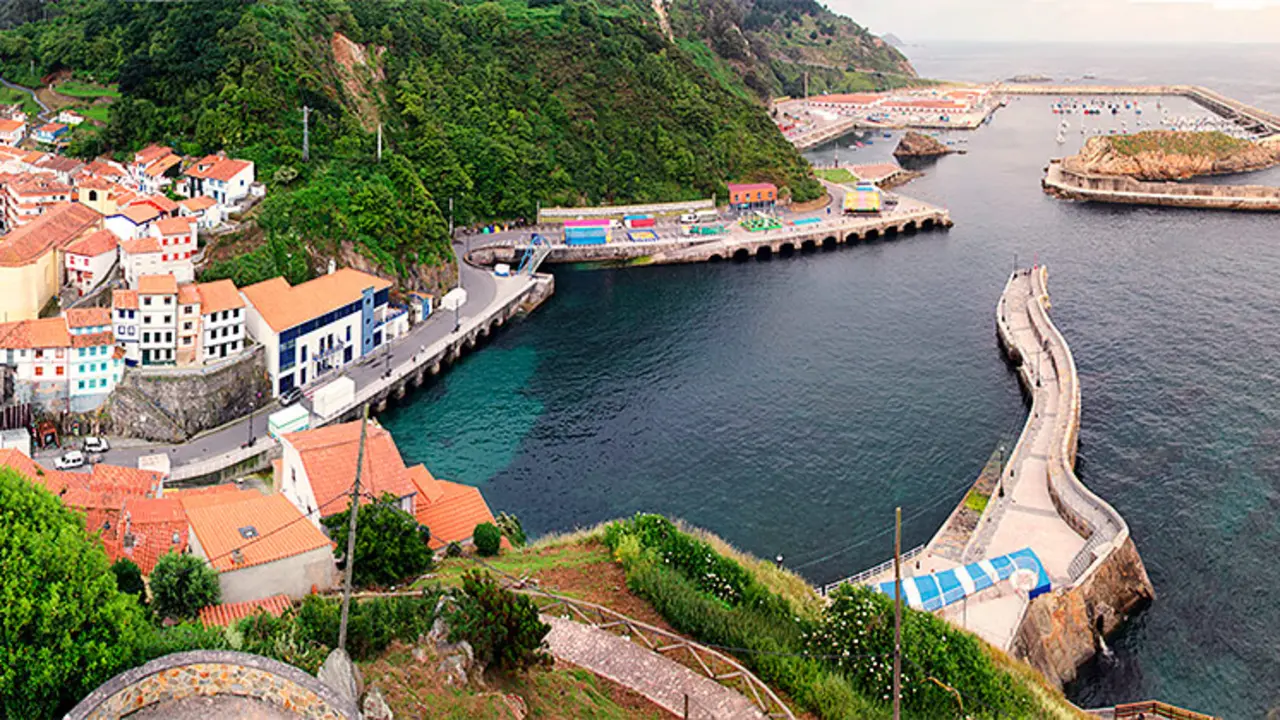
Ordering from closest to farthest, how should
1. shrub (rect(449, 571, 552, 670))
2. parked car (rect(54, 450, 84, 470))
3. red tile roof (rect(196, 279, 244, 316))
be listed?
1. shrub (rect(449, 571, 552, 670))
2. parked car (rect(54, 450, 84, 470))
3. red tile roof (rect(196, 279, 244, 316))

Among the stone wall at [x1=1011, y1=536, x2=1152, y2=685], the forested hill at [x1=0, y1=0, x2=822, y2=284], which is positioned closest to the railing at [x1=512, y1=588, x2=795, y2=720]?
the stone wall at [x1=1011, y1=536, x2=1152, y2=685]

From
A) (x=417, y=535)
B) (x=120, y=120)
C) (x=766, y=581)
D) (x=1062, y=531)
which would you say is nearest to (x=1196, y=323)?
(x=1062, y=531)

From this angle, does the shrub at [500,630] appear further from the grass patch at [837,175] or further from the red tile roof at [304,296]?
the grass patch at [837,175]

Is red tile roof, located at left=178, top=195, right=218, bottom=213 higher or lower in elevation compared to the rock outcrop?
lower

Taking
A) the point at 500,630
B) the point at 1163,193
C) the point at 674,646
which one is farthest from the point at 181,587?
the point at 1163,193

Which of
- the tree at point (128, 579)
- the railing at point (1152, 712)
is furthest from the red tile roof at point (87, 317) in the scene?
the railing at point (1152, 712)

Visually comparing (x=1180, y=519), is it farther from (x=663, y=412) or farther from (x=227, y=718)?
(x=227, y=718)

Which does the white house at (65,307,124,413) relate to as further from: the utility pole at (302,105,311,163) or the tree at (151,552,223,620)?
the tree at (151,552,223,620)
